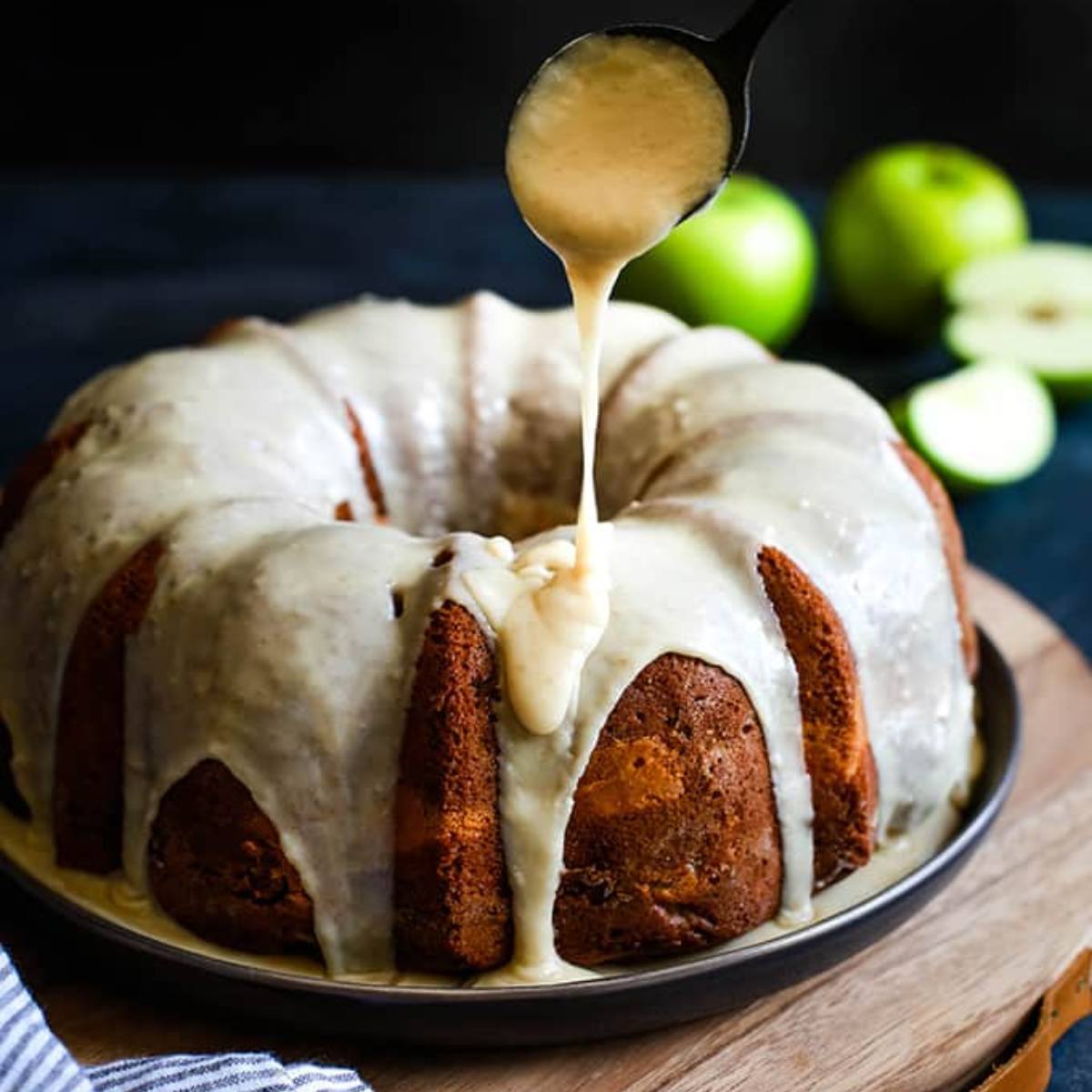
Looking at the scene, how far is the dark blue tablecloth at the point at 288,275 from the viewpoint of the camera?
2926mm

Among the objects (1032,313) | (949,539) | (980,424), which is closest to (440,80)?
(1032,313)

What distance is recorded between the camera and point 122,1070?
1.55m

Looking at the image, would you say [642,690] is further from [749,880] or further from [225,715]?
[225,715]

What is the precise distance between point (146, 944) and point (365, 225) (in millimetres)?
2318

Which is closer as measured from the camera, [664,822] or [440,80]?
[664,822]

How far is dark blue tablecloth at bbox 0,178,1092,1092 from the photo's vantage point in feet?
9.60

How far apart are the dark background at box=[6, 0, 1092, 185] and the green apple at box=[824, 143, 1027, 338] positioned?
0.75 m

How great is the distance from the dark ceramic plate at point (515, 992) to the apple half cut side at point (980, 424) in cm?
123

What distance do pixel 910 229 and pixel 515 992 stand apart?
207 cm

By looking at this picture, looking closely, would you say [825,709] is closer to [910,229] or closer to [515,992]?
[515,992]

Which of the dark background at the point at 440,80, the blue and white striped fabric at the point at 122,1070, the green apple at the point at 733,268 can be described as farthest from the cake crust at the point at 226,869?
the dark background at the point at 440,80

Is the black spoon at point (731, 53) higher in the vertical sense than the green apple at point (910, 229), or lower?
higher

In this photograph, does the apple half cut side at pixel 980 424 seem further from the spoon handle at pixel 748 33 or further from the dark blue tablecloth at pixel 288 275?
the spoon handle at pixel 748 33

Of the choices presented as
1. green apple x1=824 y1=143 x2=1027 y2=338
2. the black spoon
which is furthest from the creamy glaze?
green apple x1=824 y1=143 x2=1027 y2=338
